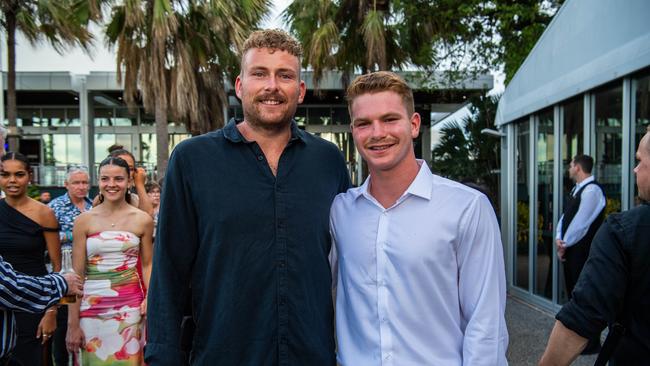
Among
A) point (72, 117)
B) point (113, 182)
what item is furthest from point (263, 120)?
point (72, 117)

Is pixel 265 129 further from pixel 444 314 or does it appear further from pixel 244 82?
pixel 444 314

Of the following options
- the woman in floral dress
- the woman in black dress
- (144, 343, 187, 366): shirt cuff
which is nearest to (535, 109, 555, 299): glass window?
the woman in floral dress

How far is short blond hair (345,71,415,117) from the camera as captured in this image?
202cm

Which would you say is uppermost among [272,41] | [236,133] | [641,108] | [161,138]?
[161,138]

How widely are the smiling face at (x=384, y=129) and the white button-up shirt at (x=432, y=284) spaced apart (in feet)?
0.47

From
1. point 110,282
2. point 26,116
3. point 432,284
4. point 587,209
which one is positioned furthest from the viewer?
point 26,116

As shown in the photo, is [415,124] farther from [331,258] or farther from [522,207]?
[522,207]

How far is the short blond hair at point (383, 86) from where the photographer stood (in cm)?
202

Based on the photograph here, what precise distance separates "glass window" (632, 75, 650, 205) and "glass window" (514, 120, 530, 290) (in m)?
2.49

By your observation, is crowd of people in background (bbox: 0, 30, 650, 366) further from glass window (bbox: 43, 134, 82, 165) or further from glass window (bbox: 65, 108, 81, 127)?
glass window (bbox: 65, 108, 81, 127)

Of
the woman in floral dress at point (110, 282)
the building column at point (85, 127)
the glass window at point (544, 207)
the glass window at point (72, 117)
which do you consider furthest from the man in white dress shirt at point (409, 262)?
the glass window at point (72, 117)

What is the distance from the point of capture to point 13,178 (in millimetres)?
3811

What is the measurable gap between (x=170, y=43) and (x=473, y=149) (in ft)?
26.1

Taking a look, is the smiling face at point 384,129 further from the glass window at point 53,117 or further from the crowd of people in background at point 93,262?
the glass window at point 53,117
